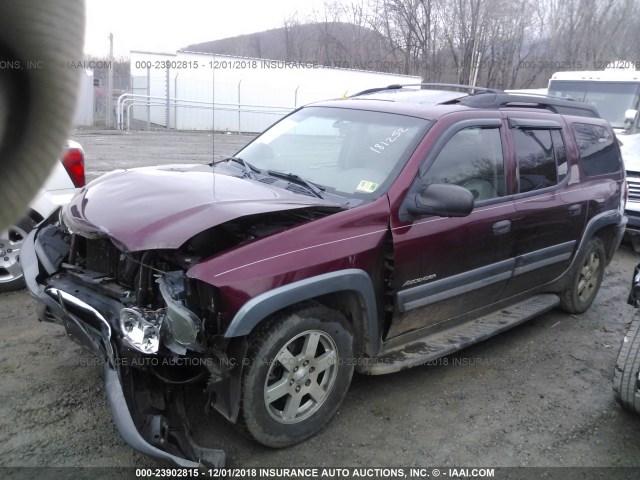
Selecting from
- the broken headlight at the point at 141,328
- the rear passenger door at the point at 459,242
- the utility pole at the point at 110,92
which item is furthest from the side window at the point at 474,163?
the utility pole at the point at 110,92

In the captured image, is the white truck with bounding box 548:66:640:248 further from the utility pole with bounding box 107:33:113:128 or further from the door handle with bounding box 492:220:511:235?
the utility pole with bounding box 107:33:113:128

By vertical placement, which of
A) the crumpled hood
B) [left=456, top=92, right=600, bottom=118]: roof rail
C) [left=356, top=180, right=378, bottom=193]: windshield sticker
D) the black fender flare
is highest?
[left=456, top=92, right=600, bottom=118]: roof rail

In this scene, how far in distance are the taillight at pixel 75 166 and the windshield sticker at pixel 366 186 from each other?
9.08ft

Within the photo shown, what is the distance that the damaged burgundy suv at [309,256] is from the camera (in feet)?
8.51

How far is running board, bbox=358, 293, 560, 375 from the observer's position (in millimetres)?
3314

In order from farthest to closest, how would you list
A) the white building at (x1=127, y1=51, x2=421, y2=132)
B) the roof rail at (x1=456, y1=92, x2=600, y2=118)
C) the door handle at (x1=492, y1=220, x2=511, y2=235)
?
the white building at (x1=127, y1=51, x2=421, y2=132)
the roof rail at (x1=456, y1=92, x2=600, y2=118)
the door handle at (x1=492, y1=220, x2=511, y2=235)

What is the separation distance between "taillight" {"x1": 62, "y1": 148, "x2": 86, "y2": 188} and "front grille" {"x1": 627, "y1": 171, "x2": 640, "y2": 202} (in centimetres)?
743

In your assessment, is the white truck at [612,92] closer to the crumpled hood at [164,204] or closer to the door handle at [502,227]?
the door handle at [502,227]

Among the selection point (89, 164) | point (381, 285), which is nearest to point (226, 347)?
point (381, 285)

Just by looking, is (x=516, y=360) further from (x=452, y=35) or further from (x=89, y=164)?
(x=452, y=35)

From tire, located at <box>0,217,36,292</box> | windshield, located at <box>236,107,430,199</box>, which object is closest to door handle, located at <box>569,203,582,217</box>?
windshield, located at <box>236,107,430,199</box>

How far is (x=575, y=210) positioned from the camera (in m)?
4.56

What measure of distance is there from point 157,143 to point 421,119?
13854 millimetres

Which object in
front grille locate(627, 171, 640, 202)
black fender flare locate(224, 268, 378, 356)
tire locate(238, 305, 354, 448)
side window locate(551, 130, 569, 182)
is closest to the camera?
black fender flare locate(224, 268, 378, 356)
